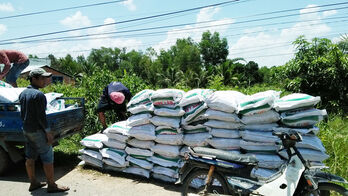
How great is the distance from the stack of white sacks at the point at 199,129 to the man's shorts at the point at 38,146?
960mm

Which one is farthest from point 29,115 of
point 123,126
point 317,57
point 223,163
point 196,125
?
point 317,57

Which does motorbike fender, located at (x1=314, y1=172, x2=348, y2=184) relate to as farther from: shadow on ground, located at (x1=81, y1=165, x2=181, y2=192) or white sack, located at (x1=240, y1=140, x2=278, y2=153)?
shadow on ground, located at (x1=81, y1=165, x2=181, y2=192)

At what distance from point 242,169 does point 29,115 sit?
10.0 feet

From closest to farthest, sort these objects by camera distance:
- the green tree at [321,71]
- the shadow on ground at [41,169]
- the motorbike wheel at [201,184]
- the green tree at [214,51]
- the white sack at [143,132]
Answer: the motorbike wheel at [201,184], the white sack at [143,132], the shadow on ground at [41,169], the green tree at [321,71], the green tree at [214,51]

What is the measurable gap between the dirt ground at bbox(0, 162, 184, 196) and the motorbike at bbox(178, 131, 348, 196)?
0.78m

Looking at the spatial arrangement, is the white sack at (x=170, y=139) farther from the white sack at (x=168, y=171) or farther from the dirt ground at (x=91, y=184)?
the dirt ground at (x=91, y=184)

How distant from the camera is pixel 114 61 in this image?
67875mm

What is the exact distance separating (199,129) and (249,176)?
3.88ft

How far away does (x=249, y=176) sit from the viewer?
308 centimetres

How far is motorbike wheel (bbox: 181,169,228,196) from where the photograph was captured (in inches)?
123

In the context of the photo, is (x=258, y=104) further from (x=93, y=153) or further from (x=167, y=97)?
(x=93, y=153)

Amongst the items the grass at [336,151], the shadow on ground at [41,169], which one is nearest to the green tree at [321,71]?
the grass at [336,151]

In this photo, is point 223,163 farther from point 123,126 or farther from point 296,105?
point 123,126

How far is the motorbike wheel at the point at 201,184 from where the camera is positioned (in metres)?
3.11
